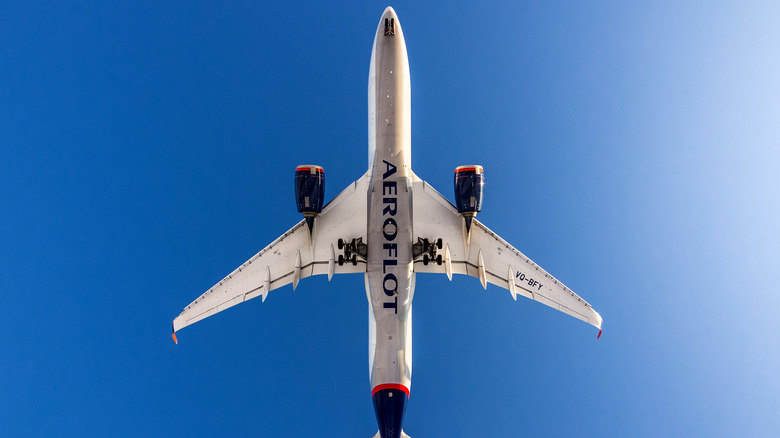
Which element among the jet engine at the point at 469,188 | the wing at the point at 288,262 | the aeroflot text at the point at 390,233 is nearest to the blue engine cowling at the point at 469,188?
the jet engine at the point at 469,188

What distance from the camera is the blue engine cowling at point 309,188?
65.2ft

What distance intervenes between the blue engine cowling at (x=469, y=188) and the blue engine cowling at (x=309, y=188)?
5.30 meters

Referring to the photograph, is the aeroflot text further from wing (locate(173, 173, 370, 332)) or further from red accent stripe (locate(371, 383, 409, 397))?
red accent stripe (locate(371, 383, 409, 397))

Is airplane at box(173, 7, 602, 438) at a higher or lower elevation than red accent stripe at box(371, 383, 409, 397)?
higher

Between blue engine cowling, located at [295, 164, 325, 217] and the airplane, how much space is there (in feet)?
0.13

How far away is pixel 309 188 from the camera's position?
1992 cm

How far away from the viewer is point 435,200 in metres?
22.1

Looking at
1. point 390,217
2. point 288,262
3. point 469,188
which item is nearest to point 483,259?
point 469,188

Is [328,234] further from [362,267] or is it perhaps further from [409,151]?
[409,151]

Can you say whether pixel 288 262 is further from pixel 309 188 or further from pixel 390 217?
pixel 390 217

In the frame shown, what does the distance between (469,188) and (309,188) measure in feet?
20.1

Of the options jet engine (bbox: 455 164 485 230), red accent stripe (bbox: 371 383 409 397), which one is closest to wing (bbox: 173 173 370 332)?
jet engine (bbox: 455 164 485 230)

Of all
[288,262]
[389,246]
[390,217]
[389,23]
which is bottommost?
[389,246]

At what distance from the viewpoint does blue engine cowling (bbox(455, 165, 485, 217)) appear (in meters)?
19.7
